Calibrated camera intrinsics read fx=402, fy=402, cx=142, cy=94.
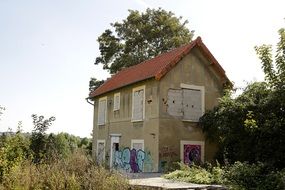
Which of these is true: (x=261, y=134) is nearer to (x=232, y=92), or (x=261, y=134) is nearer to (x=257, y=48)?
(x=257, y=48)

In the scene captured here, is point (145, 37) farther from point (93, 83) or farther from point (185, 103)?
point (185, 103)

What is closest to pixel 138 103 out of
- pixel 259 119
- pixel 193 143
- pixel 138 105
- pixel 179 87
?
pixel 138 105

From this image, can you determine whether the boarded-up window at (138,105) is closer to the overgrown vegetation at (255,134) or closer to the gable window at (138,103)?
the gable window at (138,103)

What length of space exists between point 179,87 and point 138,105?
8.91 ft

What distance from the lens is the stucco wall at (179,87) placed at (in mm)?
21297

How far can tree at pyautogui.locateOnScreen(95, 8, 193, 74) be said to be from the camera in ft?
124

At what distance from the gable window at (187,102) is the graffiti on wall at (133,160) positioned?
2.80m

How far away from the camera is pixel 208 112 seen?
22266 mm

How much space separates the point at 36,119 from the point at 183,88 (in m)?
8.36

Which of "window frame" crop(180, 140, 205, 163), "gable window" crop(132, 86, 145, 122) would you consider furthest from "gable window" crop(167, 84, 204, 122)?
"gable window" crop(132, 86, 145, 122)

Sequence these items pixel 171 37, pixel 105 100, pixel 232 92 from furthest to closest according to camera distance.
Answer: pixel 171 37
pixel 105 100
pixel 232 92

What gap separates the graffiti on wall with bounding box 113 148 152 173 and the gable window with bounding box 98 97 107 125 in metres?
3.45

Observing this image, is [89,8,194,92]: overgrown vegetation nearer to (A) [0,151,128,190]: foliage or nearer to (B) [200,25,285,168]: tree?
(B) [200,25,285,168]: tree

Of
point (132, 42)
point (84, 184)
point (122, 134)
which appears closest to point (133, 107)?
point (122, 134)
